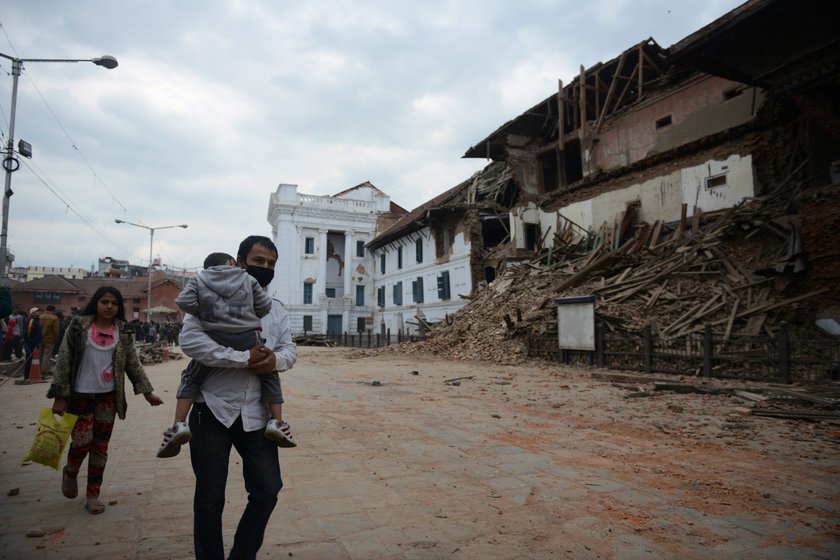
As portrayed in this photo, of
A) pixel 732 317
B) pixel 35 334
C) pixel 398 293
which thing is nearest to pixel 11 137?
pixel 35 334

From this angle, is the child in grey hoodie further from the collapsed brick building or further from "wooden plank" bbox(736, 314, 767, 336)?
"wooden plank" bbox(736, 314, 767, 336)

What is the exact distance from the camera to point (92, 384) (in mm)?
3811

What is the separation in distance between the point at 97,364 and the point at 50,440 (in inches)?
23.8

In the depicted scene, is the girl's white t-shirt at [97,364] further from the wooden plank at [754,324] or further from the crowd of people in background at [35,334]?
the wooden plank at [754,324]

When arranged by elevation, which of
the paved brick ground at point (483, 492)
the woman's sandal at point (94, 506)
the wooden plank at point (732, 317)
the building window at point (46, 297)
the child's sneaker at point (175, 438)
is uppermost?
the building window at point (46, 297)

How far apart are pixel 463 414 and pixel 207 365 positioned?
5701 millimetres

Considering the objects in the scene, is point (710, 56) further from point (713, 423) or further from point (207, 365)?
point (207, 365)

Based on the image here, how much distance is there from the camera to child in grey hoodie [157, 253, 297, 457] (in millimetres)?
2418

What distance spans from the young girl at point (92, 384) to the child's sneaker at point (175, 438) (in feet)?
5.15

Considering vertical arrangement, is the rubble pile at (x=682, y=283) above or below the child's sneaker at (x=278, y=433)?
above

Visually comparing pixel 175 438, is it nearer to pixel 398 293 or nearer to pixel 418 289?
pixel 418 289

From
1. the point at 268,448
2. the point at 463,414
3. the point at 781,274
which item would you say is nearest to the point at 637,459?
the point at 463,414

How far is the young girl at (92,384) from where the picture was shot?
3.72 metres

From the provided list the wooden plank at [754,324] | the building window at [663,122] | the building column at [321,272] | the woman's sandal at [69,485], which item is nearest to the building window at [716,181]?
the building window at [663,122]
